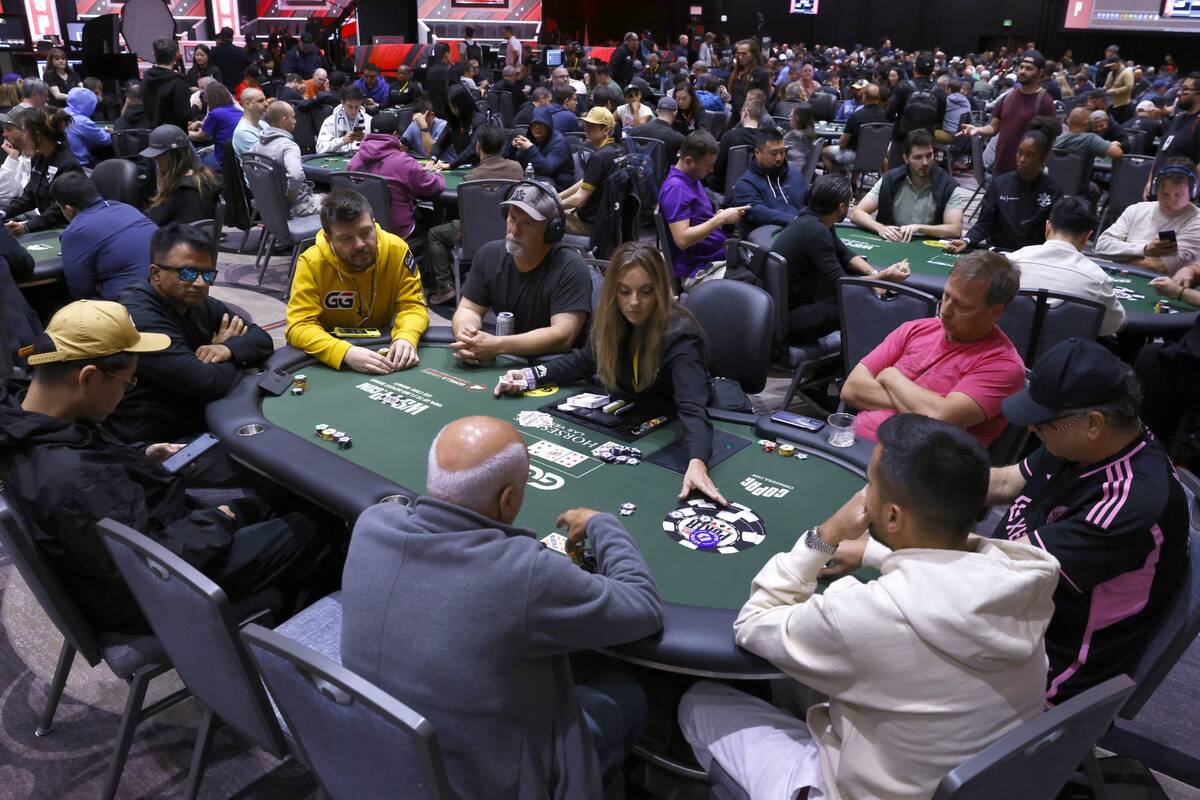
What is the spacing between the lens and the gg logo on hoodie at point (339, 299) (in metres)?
3.64

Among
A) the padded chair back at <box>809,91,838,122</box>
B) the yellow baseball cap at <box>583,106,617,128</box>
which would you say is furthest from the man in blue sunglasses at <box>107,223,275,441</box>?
the padded chair back at <box>809,91,838,122</box>

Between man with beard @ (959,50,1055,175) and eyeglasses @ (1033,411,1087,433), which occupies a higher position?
man with beard @ (959,50,1055,175)

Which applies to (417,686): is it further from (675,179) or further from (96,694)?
(675,179)

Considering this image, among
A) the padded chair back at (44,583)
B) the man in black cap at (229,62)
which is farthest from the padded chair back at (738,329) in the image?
the man in black cap at (229,62)

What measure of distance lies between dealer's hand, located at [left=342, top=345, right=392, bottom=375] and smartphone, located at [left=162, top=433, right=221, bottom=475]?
0.63m

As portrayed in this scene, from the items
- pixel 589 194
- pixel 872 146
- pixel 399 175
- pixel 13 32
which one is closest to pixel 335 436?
pixel 589 194

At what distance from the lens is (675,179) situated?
5625mm

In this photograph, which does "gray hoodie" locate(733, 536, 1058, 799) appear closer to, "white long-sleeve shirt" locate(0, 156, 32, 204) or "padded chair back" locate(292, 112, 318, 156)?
"white long-sleeve shirt" locate(0, 156, 32, 204)

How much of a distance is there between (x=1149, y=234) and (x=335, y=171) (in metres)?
5.69

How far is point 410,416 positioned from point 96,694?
50.5 inches

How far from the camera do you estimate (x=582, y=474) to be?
254cm

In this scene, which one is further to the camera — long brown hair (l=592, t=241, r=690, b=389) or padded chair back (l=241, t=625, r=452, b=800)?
long brown hair (l=592, t=241, r=690, b=389)

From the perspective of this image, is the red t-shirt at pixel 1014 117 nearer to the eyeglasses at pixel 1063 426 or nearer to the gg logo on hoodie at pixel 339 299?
the gg logo on hoodie at pixel 339 299

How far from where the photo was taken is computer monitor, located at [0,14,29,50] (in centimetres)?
1319
